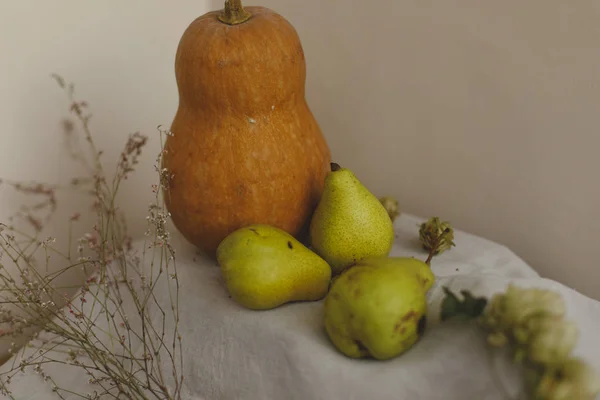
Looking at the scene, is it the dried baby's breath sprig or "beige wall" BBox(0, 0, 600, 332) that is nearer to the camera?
the dried baby's breath sprig

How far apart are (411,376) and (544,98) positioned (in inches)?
21.0

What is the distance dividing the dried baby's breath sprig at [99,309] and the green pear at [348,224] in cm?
23

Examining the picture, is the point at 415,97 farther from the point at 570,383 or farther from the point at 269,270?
the point at 570,383

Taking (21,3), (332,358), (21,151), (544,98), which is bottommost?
(332,358)

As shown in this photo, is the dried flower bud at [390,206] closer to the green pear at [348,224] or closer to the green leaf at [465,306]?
the green pear at [348,224]

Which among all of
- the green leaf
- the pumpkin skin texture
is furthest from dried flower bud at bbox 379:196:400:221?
the green leaf

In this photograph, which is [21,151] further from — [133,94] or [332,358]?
[332,358]

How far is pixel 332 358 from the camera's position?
25.3 inches

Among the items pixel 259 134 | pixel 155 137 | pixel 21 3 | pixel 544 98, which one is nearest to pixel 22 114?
pixel 21 3

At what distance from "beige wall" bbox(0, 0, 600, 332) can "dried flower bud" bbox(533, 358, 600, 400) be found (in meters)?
0.45

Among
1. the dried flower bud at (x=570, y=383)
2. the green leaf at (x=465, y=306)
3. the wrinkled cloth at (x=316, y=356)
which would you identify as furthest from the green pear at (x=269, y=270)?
the dried flower bud at (x=570, y=383)

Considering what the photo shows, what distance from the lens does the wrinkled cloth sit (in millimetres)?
588

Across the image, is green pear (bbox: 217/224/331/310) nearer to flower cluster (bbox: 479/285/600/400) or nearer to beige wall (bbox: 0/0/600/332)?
flower cluster (bbox: 479/285/600/400)

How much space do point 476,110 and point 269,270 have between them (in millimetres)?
501
